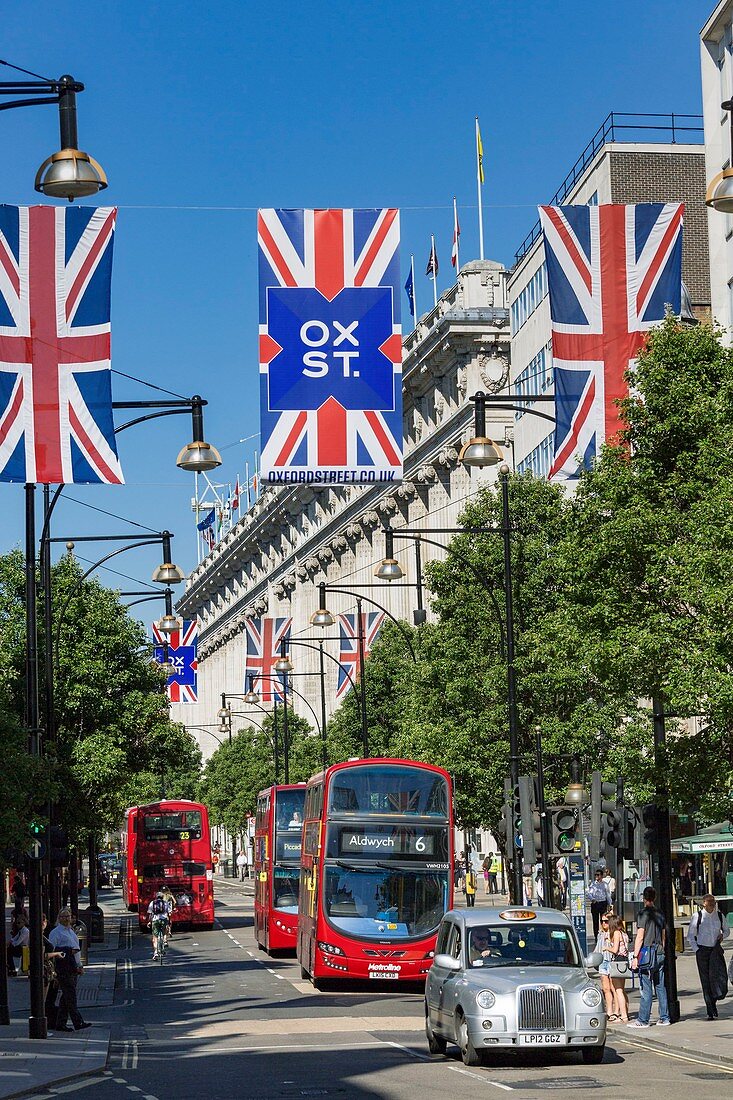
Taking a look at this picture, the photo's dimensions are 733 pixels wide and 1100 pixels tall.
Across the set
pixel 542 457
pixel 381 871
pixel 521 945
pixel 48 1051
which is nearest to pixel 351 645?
pixel 542 457

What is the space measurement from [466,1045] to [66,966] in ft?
27.2

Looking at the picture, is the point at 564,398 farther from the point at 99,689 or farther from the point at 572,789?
the point at 99,689

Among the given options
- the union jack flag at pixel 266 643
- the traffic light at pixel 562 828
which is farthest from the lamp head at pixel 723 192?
the union jack flag at pixel 266 643

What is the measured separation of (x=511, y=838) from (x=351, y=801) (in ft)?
10.4

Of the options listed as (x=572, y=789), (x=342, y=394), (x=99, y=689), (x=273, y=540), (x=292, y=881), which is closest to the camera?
(x=342, y=394)

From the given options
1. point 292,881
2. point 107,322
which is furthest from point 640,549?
point 292,881

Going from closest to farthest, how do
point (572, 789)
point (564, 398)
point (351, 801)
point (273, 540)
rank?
point (564, 398) < point (351, 801) < point (572, 789) < point (273, 540)

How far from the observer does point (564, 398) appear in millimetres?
23969

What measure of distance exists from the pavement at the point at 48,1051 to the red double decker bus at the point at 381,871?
487 centimetres

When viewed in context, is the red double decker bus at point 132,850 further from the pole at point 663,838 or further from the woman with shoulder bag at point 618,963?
the pole at point 663,838

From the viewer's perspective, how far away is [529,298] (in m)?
73.5

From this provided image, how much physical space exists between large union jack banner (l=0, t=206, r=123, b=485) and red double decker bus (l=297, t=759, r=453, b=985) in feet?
39.9

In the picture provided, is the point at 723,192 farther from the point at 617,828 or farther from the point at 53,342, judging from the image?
the point at 617,828

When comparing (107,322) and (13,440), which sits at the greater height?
(107,322)
